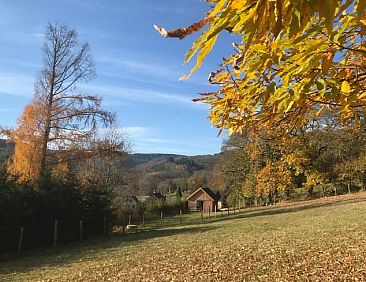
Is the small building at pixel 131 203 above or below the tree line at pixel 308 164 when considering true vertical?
below

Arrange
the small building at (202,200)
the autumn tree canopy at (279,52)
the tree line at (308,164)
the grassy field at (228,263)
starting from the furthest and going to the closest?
the small building at (202,200), the tree line at (308,164), the grassy field at (228,263), the autumn tree canopy at (279,52)

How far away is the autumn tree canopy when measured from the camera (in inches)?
55.6

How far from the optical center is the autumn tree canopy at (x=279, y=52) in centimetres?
141

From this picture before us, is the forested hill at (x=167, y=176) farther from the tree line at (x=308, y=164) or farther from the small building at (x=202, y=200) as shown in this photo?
the tree line at (x=308, y=164)

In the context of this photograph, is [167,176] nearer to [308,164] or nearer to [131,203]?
[131,203]

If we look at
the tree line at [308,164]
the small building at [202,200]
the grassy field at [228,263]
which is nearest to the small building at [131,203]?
the small building at [202,200]

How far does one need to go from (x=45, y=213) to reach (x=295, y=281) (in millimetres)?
13756

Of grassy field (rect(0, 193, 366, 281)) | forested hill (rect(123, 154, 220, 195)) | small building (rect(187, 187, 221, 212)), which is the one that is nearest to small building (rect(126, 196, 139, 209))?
forested hill (rect(123, 154, 220, 195))

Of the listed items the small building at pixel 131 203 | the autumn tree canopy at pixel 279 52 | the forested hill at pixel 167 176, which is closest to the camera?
the autumn tree canopy at pixel 279 52

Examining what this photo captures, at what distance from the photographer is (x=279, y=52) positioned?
191 cm

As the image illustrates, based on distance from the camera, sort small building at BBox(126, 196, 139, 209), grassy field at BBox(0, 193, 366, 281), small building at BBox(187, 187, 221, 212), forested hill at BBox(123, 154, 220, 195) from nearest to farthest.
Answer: grassy field at BBox(0, 193, 366, 281) → small building at BBox(126, 196, 139, 209) → forested hill at BBox(123, 154, 220, 195) → small building at BBox(187, 187, 221, 212)

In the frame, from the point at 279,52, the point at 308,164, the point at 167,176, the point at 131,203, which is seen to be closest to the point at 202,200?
the point at 131,203

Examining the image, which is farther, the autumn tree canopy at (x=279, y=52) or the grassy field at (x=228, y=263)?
the grassy field at (x=228, y=263)

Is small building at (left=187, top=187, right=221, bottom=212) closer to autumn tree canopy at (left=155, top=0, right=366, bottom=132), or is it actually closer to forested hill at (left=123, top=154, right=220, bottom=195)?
forested hill at (left=123, top=154, right=220, bottom=195)
